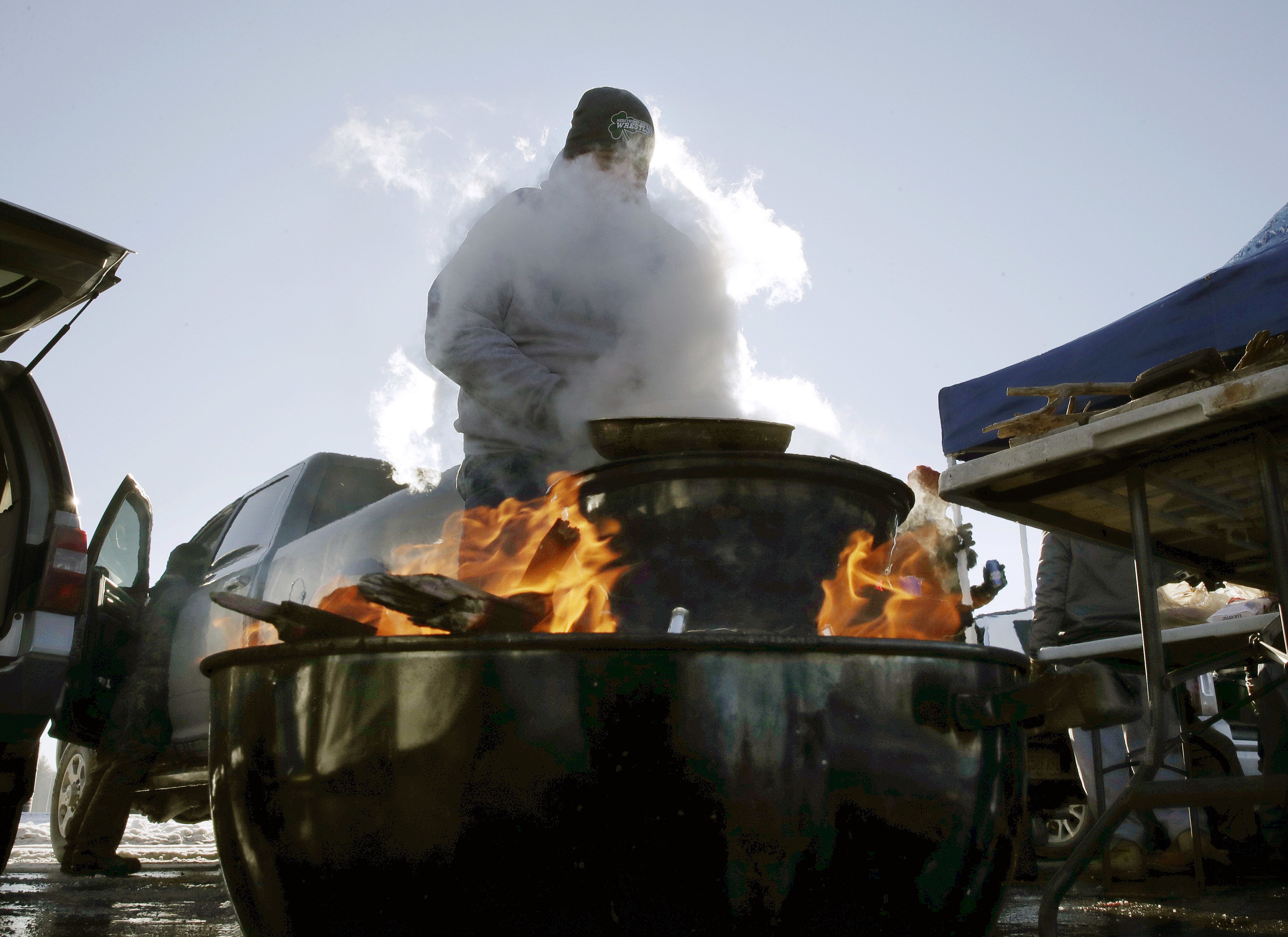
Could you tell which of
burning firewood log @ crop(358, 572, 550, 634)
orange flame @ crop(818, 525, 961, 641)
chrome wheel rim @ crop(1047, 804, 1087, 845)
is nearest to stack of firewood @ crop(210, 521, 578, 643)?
burning firewood log @ crop(358, 572, 550, 634)

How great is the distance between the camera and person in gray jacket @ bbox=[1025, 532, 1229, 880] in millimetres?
4477

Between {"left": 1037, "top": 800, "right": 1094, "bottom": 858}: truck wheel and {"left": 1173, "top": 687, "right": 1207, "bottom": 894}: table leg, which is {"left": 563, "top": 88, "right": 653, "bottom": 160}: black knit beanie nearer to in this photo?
{"left": 1173, "top": 687, "right": 1207, "bottom": 894}: table leg

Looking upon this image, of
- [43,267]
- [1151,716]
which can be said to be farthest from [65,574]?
[1151,716]

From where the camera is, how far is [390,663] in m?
1.79

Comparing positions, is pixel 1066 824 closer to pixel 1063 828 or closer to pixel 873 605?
pixel 1063 828

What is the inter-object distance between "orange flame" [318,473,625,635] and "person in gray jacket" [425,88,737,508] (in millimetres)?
296

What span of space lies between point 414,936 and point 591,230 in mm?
2324

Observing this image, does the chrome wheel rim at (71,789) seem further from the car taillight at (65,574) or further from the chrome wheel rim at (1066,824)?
the chrome wheel rim at (1066,824)

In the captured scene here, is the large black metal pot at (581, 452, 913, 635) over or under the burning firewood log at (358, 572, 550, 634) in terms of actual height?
over

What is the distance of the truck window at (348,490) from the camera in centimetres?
575

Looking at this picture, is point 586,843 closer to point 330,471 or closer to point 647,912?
point 647,912

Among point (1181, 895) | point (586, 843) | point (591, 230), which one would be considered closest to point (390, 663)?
point (586, 843)

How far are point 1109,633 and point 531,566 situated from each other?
142 inches

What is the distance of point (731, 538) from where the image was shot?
2379 mm
